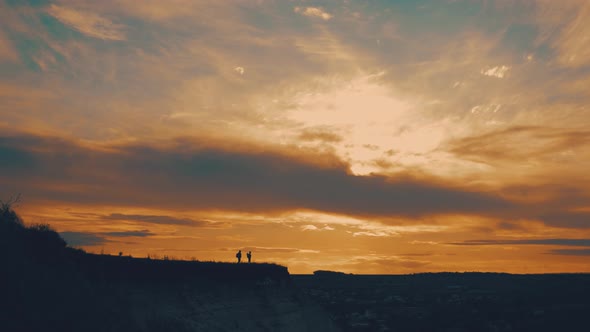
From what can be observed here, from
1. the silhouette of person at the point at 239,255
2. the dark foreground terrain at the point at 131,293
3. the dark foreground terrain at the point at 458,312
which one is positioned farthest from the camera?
the dark foreground terrain at the point at 458,312

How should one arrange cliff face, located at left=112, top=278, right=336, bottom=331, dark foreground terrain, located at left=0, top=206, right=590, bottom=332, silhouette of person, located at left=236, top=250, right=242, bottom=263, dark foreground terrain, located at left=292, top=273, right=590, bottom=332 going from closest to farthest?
dark foreground terrain, located at left=0, top=206, right=590, bottom=332 → cliff face, located at left=112, top=278, right=336, bottom=331 → silhouette of person, located at left=236, top=250, right=242, bottom=263 → dark foreground terrain, located at left=292, top=273, right=590, bottom=332

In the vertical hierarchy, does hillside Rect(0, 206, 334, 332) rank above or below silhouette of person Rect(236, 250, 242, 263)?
below

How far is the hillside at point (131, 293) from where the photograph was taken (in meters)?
23.5

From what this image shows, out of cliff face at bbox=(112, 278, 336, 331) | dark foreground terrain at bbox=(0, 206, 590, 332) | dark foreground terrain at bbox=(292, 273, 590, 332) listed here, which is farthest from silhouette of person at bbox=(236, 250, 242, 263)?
dark foreground terrain at bbox=(292, 273, 590, 332)

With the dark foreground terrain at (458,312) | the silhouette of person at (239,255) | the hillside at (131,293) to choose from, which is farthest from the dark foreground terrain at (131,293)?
the dark foreground terrain at (458,312)

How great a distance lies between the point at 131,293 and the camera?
32.6 m

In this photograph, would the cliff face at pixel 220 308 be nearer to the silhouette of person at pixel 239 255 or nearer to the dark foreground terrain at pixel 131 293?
the dark foreground terrain at pixel 131 293

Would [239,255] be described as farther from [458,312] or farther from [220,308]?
[458,312]

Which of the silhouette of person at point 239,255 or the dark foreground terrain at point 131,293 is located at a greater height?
the silhouette of person at point 239,255

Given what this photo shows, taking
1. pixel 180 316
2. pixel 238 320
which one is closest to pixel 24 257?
pixel 180 316

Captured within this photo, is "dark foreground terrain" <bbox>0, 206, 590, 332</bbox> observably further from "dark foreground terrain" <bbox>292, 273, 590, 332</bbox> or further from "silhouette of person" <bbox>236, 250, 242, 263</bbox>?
"dark foreground terrain" <bbox>292, 273, 590, 332</bbox>

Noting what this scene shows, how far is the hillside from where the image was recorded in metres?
23.5

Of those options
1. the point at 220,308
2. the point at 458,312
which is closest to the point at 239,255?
the point at 220,308

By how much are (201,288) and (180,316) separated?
15.2 feet
